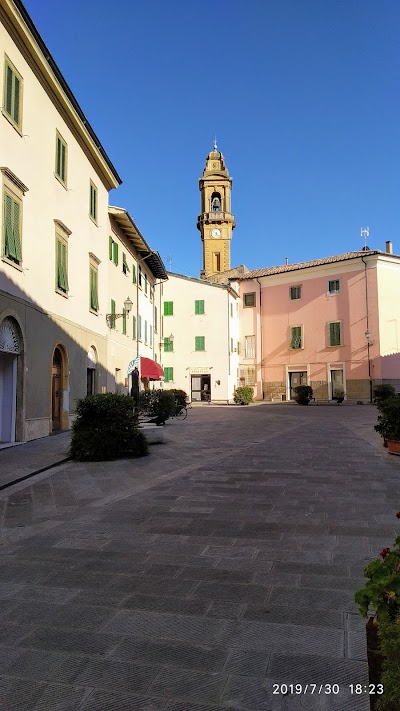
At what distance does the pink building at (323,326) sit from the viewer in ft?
126

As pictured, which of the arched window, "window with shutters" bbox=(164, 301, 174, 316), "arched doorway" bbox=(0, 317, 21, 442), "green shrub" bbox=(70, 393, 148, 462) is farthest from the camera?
the arched window

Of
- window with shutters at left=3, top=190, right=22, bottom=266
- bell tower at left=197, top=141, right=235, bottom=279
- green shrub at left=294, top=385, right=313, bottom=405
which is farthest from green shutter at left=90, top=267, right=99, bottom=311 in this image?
bell tower at left=197, top=141, right=235, bottom=279

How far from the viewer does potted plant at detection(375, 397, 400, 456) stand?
1065 centimetres

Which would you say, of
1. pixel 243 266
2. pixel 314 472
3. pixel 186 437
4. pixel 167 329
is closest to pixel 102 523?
pixel 314 472

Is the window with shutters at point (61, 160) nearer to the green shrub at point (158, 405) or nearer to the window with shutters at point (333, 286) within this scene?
the green shrub at point (158, 405)

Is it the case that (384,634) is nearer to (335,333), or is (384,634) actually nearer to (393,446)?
(393,446)

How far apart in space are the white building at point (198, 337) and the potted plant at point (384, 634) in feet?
128

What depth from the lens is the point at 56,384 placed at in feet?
52.1

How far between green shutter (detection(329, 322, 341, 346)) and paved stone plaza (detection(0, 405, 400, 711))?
3306 centimetres

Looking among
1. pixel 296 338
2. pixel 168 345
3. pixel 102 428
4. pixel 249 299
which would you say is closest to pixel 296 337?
pixel 296 338

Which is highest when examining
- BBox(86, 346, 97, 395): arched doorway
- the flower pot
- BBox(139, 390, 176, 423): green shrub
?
BBox(86, 346, 97, 395): arched doorway

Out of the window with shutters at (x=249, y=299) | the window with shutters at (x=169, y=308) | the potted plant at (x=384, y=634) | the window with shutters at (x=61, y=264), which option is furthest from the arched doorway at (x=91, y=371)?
the window with shutters at (x=249, y=299)

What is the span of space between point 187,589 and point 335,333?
38.5 meters

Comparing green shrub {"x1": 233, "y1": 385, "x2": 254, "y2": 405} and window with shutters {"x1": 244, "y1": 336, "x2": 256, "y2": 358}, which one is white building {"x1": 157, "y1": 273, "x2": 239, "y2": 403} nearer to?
green shrub {"x1": 233, "y1": 385, "x2": 254, "y2": 405}
